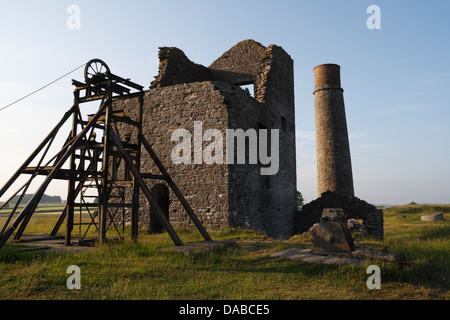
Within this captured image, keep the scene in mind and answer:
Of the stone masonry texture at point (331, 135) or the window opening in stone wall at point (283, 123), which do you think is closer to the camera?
the window opening in stone wall at point (283, 123)

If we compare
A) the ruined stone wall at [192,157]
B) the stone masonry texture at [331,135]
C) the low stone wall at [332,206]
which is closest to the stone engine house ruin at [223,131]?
the ruined stone wall at [192,157]

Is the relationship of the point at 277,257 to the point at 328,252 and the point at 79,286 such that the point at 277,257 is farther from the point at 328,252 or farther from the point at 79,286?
the point at 79,286

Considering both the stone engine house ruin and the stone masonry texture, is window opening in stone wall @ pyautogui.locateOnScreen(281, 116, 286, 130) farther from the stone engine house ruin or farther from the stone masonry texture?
the stone masonry texture

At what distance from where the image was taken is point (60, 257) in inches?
232

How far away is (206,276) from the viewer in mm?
4945

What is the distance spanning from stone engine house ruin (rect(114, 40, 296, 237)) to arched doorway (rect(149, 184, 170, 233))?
0.04m

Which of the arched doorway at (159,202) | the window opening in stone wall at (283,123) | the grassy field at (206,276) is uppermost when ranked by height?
the window opening in stone wall at (283,123)

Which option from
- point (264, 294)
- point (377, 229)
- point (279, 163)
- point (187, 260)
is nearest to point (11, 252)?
point (187, 260)

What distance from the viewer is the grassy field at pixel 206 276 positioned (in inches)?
161

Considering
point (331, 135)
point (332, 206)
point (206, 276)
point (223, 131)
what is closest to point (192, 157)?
point (223, 131)

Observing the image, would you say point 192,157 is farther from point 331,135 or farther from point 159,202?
point 331,135

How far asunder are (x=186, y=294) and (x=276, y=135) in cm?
1084

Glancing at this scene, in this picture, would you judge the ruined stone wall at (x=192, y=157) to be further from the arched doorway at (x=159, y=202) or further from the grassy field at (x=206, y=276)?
the grassy field at (x=206, y=276)

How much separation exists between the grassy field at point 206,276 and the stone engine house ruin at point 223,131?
4.47 metres
